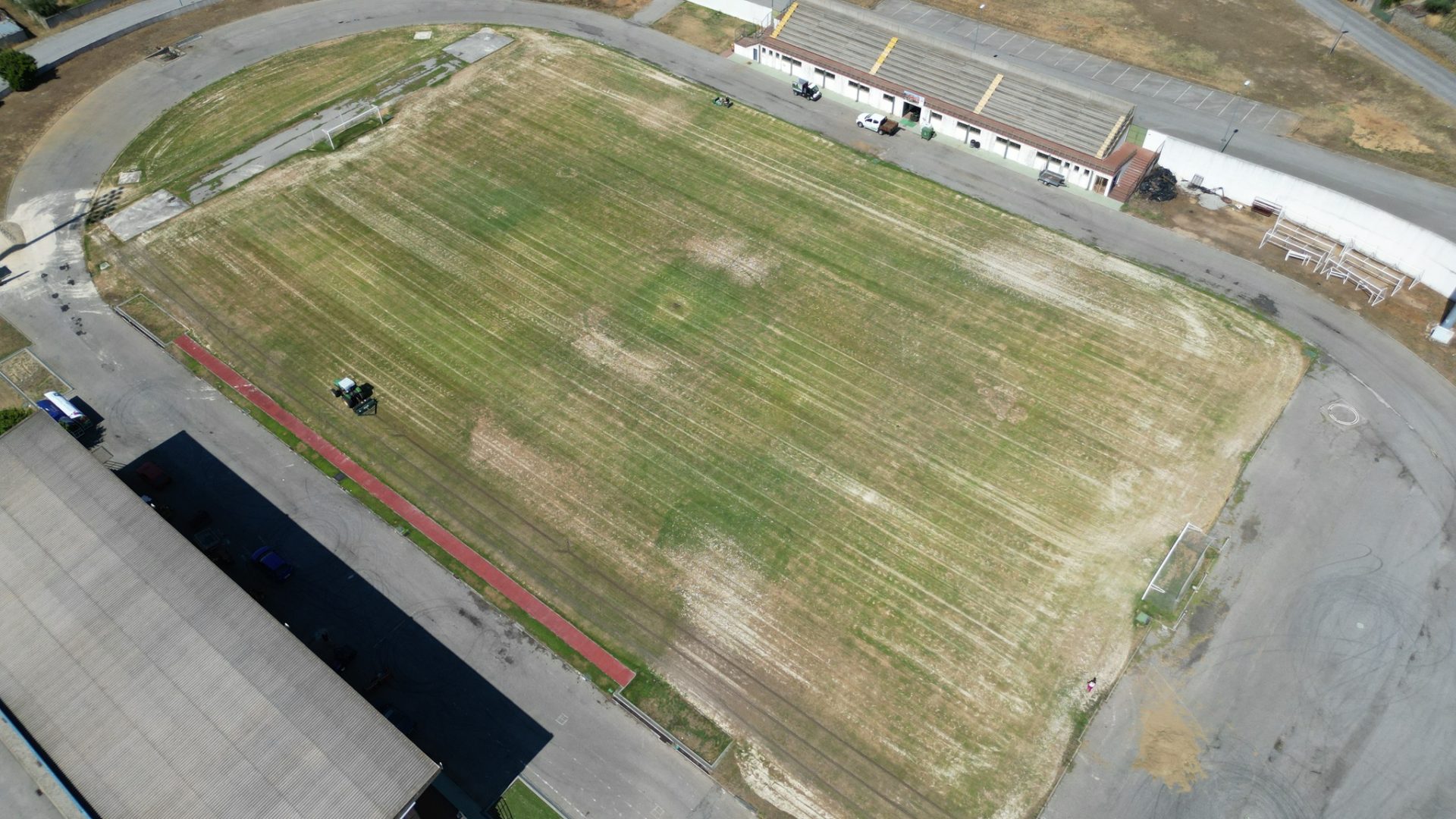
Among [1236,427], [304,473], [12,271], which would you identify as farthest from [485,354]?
[1236,427]

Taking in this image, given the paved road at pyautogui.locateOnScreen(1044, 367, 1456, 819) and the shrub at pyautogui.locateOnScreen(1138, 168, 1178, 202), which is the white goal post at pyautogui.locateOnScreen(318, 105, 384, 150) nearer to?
Answer: the shrub at pyautogui.locateOnScreen(1138, 168, 1178, 202)

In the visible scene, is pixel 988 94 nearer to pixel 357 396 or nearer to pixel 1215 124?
pixel 1215 124

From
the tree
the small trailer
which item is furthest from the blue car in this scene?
the tree

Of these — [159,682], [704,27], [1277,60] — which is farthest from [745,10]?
[159,682]

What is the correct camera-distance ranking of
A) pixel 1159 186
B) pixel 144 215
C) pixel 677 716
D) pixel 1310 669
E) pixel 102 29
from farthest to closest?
1. pixel 102 29
2. pixel 144 215
3. pixel 1159 186
4. pixel 1310 669
5. pixel 677 716

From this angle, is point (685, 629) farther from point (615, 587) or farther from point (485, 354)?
point (485, 354)

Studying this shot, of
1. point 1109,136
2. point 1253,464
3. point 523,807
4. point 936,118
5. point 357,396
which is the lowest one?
point 523,807

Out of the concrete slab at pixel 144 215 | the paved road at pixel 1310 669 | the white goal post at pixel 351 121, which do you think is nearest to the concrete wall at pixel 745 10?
the white goal post at pixel 351 121
